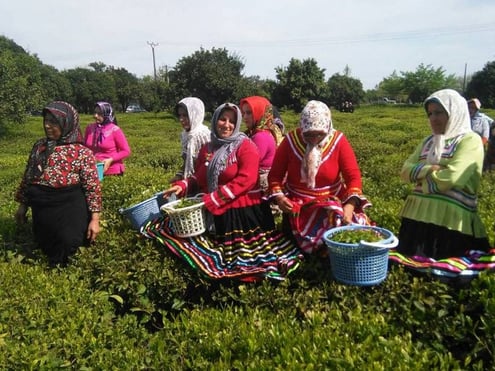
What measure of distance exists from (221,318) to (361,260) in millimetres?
918

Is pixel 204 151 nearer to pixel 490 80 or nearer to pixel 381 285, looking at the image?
pixel 381 285

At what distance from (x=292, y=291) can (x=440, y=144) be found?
1390mm

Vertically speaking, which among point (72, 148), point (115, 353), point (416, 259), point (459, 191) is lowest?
point (115, 353)

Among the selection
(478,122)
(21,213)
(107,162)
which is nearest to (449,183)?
(21,213)

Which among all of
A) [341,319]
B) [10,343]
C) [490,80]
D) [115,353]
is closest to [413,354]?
[341,319]

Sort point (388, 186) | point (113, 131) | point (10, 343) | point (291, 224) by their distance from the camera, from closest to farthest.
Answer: point (10, 343), point (291, 224), point (113, 131), point (388, 186)

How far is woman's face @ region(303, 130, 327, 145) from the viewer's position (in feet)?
10.2

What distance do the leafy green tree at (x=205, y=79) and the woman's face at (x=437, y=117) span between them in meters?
28.5

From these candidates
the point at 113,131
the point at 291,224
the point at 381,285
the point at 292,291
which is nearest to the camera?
the point at 381,285

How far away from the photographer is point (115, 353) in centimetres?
254

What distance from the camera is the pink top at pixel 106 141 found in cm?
539

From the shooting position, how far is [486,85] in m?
36.8

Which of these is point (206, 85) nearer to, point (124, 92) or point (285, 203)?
point (124, 92)

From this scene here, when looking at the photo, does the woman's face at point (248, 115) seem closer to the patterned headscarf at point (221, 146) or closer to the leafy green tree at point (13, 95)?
the patterned headscarf at point (221, 146)
